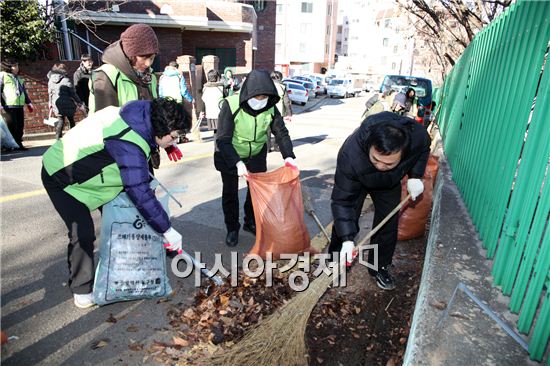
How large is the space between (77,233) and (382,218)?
7.83 feet

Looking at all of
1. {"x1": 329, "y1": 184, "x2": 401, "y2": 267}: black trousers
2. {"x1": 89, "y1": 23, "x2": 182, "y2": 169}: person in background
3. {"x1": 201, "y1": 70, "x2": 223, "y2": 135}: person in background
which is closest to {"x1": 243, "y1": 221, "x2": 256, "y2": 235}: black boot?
{"x1": 329, "y1": 184, "x2": 401, "y2": 267}: black trousers

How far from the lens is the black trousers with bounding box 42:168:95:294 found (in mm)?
2631

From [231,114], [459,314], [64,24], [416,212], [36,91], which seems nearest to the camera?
[459,314]

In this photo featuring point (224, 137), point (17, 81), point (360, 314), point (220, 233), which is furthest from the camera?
point (17, 81)

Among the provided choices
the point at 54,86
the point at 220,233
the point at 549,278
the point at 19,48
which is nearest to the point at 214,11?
the point at 19,48

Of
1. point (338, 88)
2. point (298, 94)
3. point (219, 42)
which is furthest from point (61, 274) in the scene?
point (338, 88)

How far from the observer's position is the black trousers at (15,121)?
7941mm

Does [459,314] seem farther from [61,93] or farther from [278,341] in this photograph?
[61,93]

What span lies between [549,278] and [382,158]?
1.09 meters

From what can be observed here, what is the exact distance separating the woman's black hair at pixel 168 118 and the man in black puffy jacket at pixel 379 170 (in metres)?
1.22

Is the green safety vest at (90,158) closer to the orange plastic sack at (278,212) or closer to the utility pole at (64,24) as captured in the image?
the orange plastic sack at (278,212)

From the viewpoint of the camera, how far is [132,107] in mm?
2496

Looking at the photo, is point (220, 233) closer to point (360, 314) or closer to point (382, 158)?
point (360, 314)

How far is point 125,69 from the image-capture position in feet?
10.7
